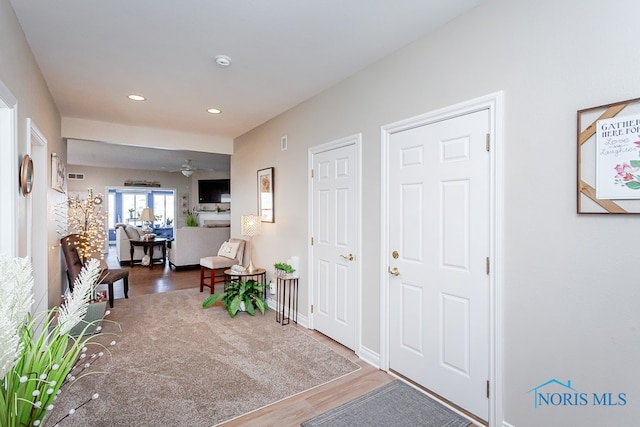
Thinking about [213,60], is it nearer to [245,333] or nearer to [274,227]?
[274,227]

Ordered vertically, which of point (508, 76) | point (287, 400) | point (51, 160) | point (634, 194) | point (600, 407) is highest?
point (508, 76)

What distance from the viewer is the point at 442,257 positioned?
2281mm

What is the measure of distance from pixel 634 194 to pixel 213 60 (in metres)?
2.88

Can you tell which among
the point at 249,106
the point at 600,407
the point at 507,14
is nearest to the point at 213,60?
the point at 249,106

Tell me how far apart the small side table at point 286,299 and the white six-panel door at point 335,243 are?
376mm

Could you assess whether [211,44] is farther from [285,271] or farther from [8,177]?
[285,271]

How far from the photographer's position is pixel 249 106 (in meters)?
3.92

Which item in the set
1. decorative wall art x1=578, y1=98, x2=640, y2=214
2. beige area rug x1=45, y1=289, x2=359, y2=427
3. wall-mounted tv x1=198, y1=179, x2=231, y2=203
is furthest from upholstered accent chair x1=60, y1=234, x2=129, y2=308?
wall-mounted tv x1=198, y1=179, x2=231, y2=203

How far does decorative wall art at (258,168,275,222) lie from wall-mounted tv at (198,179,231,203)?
18.8 feet

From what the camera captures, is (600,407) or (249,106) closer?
(600,407)

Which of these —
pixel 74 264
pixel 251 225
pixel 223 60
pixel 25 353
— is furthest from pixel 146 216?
pixel 25 353

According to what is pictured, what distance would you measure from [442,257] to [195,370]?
2145mm

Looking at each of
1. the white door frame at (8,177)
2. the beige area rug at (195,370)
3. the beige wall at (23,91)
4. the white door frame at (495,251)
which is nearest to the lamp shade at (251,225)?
the beige area rug at (195,370)

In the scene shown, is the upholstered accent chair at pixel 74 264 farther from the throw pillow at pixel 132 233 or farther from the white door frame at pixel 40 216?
the throw pillow at pixel 132 233
